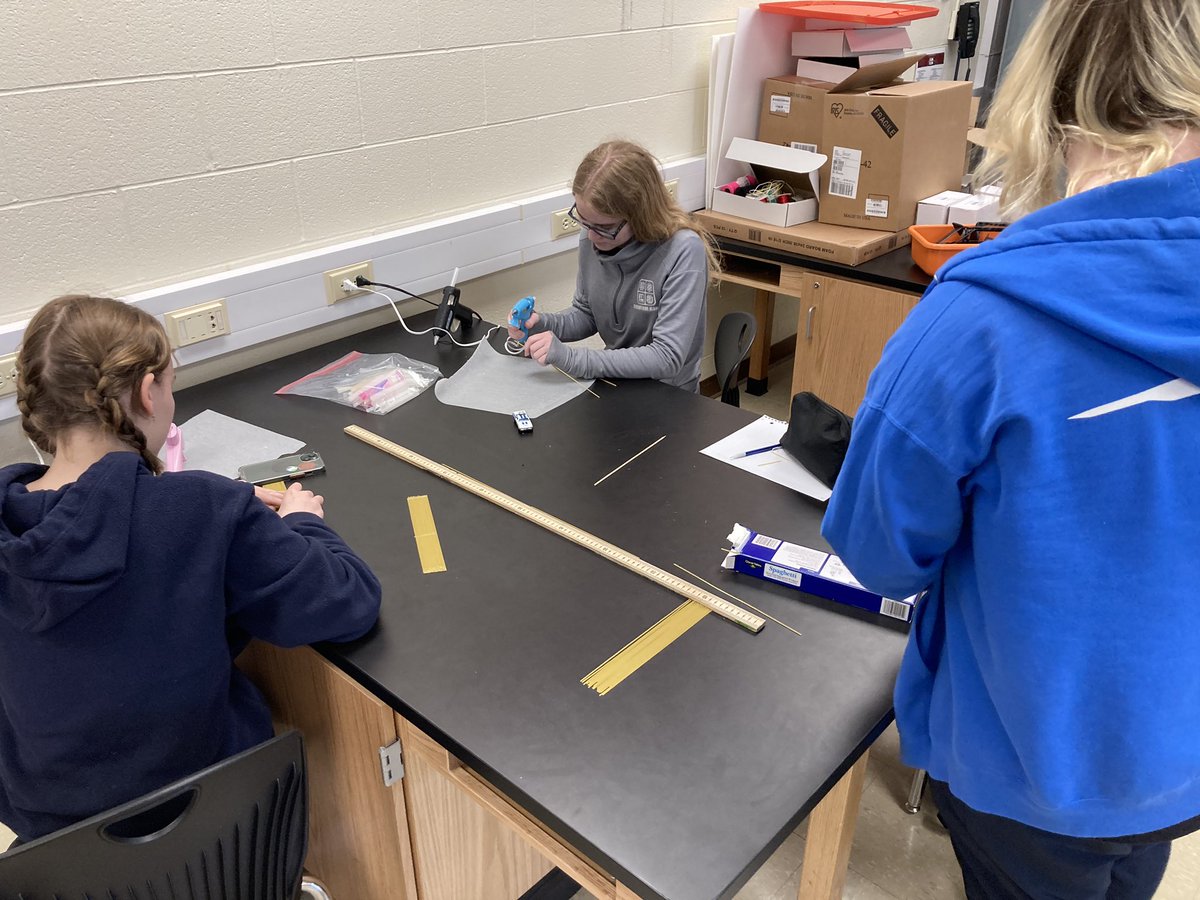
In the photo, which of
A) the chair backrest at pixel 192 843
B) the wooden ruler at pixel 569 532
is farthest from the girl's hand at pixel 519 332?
the chair backrest at pixel 192 843

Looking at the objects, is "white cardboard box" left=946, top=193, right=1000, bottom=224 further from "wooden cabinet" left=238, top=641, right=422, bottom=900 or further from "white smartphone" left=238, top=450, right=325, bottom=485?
"wooden cabinet" left=238, top=641, right=422, bottom=900

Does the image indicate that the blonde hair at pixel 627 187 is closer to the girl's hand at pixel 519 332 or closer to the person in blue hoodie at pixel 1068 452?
the girl's hand at pixel 519 332

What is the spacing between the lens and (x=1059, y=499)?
2.48 ft

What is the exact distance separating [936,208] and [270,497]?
216cm

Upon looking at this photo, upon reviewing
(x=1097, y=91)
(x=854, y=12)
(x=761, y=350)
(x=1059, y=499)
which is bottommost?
(x=761, y=350)

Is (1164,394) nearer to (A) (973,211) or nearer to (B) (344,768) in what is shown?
(B) (344,768)

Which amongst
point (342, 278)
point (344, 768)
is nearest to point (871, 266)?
point (342, 278)

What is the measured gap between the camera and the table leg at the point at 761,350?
3400mm

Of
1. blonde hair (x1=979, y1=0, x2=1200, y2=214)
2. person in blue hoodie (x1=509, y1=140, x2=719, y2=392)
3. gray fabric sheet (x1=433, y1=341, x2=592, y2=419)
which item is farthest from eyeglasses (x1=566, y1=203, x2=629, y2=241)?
blonde hair (x1=979, y1=0, x2=1200, y2=214)

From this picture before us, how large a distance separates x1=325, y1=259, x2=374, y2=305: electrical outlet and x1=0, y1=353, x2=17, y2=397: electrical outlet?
25.3 inches

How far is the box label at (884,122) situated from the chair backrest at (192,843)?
232 cm

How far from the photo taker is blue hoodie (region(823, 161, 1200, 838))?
701mm

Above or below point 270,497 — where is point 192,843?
below

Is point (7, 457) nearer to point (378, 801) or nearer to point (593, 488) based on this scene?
point (378, 801)
